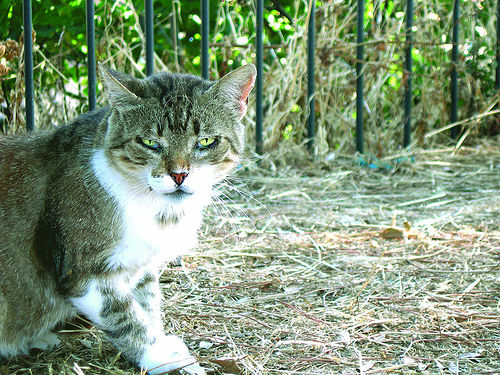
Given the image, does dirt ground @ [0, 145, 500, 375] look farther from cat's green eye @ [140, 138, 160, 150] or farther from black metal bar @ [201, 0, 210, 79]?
black metal bar @ [201, 0, 210, 79]

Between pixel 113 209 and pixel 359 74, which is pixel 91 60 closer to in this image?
pixel 113 209

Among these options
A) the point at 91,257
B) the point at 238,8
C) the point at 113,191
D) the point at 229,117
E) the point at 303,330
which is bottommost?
the point at 303,330

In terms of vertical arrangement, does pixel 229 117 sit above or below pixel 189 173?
above

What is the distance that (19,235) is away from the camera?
7.03 feet

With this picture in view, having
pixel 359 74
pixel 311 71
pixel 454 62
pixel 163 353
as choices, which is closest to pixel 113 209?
pixel 163 353

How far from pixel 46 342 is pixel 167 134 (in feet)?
2.85

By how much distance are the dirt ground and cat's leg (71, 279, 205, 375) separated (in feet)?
0.21

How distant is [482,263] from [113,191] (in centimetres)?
168

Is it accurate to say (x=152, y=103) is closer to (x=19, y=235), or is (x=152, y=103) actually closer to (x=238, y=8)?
(x=19, y=235)

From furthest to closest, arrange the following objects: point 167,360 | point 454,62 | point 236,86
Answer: point 454,62
point 236,86
point 167,360

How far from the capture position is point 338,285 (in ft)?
8.84

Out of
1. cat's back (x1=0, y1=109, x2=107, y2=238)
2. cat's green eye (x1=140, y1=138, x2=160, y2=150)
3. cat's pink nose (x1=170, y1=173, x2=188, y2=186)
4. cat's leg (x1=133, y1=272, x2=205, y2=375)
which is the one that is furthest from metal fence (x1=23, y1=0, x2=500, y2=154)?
cat's leg (x1=133, y1=272, x2=205, y2=375)

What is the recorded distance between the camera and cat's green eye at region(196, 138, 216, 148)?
7.60ft

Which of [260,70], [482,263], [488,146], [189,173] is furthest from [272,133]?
[189,173]
